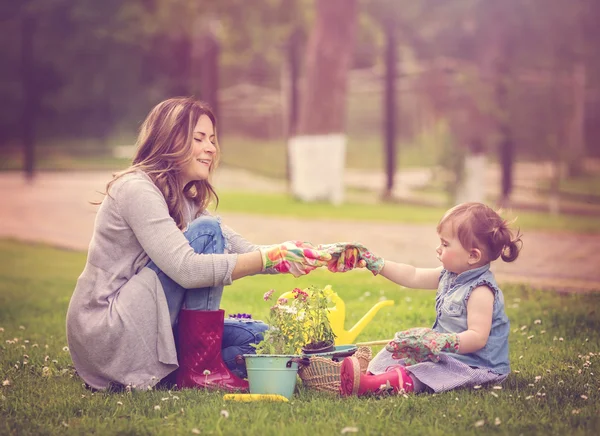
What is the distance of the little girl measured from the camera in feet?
12.4

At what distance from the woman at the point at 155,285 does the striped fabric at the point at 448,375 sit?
2.10 feet

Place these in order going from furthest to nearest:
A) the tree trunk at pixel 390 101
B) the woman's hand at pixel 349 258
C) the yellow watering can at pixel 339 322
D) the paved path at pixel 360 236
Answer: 1. the tree trunk at pixel 390 101
2. the paved path at pixel 360 236
3. the yellow watering can at pixel 339 322
4. the woman's hand at pixel 349 258

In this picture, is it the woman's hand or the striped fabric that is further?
the woman's hand

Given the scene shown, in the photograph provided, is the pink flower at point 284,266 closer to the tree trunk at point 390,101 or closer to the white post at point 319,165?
the white post at point 319,165

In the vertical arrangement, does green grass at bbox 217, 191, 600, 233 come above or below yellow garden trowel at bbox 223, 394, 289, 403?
below

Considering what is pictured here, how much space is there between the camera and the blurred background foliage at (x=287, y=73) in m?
16.4

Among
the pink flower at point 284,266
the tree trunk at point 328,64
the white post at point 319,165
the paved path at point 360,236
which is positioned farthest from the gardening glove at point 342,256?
the tree trunk at point 328,64

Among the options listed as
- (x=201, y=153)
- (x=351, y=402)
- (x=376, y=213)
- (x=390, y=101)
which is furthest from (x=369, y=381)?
(x=390, y=101)

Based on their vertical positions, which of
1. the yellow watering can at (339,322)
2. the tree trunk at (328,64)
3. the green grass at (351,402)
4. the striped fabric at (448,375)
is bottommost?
the green grass at (351,402)

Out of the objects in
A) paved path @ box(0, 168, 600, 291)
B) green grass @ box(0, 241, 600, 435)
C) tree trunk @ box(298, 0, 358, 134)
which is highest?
tree trunk @ box(298, 0, 358, 134)

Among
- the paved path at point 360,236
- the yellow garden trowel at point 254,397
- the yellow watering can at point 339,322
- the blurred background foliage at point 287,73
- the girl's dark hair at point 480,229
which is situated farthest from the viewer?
the blurred background foliage at point 287,73

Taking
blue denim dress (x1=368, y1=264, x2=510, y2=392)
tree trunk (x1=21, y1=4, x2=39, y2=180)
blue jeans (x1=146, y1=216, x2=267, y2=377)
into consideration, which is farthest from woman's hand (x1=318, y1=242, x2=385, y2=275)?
tree trunk (x1=21, y1=4, x2=39, y2=180)

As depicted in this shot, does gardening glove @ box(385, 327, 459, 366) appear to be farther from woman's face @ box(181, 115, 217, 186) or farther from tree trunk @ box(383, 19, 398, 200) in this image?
tree trunk @ box(383, 19, 398, 200)

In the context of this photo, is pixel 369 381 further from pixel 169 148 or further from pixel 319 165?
pixel 319 165
